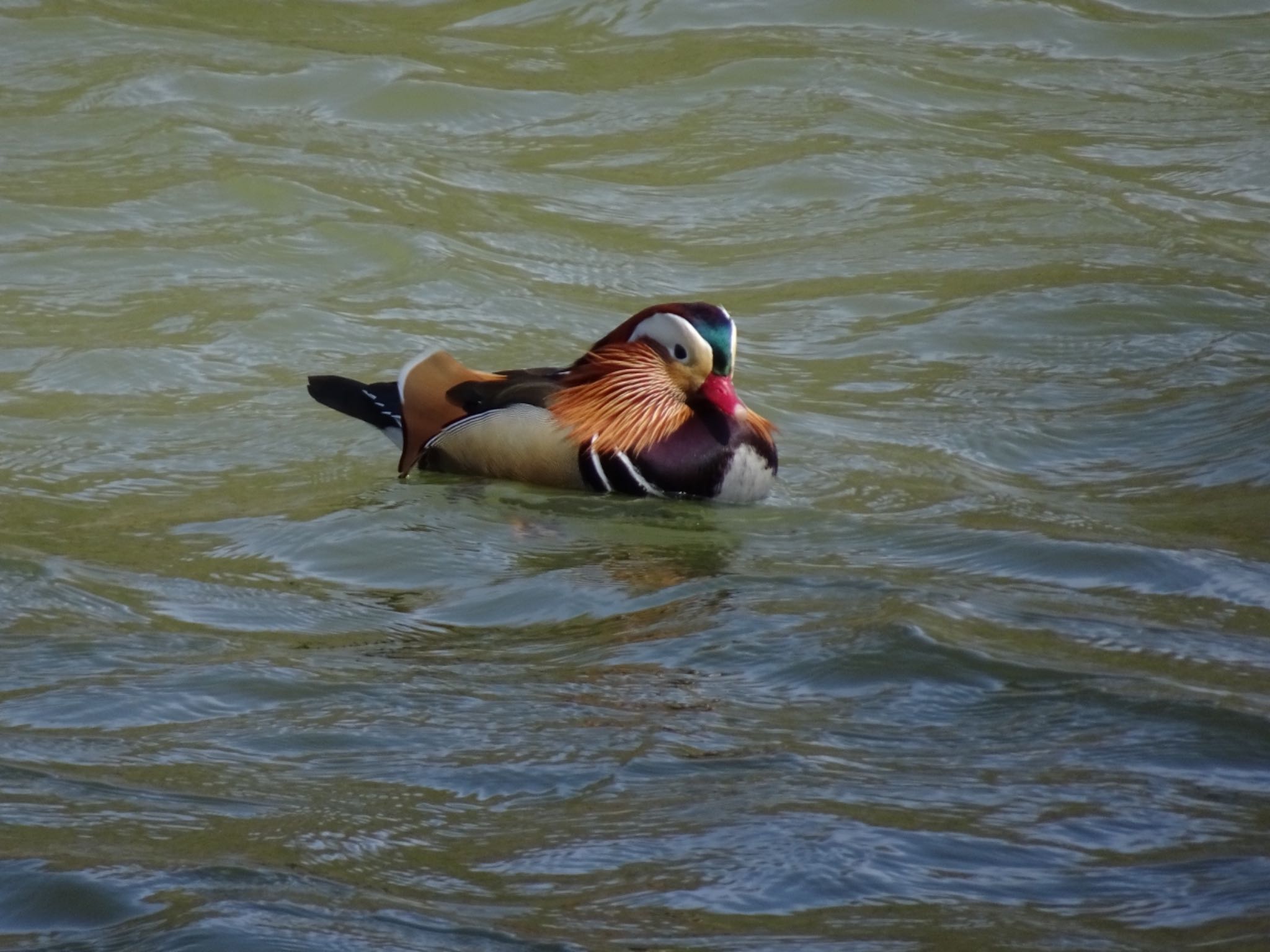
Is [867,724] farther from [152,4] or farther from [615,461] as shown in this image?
[152,4]

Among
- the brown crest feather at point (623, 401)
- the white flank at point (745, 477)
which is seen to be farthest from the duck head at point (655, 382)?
the white flank at point (745, 477)

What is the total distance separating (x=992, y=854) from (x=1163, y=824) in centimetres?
33

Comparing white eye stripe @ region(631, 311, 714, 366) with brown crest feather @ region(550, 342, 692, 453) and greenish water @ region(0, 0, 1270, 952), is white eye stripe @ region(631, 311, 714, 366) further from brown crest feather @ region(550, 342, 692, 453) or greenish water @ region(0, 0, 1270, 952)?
greenish water @ region(0, 0, 1270, 952)

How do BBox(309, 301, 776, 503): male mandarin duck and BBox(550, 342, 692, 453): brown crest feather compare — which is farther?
BBox(550, 342, 692, 453): brown crest feather

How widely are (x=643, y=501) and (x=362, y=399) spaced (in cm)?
113

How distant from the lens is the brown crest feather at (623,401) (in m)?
5.99

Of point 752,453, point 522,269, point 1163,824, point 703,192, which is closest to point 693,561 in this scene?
point 752,453

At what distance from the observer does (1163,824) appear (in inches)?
121

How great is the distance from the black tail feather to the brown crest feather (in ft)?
1.89

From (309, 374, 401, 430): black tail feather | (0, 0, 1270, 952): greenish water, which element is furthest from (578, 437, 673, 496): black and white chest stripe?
(309, 374, 401, 430): black tail feather

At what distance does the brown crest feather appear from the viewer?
5992 mm

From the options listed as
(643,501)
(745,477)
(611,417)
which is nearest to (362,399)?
(611,417)

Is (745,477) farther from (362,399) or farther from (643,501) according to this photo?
(362,399)

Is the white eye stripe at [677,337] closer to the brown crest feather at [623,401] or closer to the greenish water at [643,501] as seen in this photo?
the brown crest feather at [623,401]
